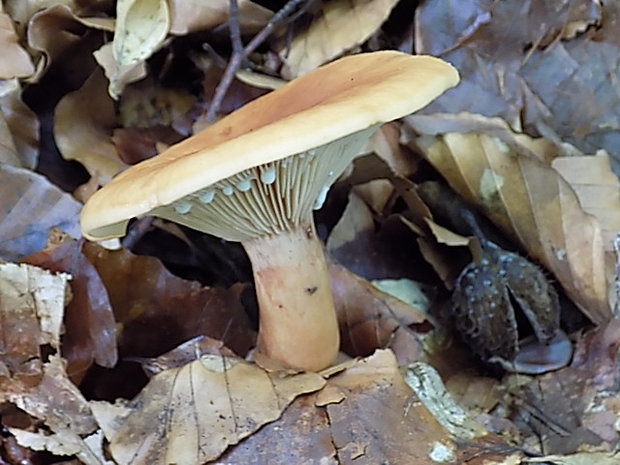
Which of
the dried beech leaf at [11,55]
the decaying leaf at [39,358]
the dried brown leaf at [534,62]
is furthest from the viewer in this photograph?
the dried brown leaf at [534,62]

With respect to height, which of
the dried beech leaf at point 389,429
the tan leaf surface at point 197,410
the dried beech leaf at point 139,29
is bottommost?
the tan leaf surface at point 197,410

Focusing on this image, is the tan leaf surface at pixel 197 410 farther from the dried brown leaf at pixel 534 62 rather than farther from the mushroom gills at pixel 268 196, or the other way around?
the dried brown leaf at pixel 534 62

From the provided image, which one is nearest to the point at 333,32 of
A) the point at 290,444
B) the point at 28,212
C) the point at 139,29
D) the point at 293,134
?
the point at 139,29

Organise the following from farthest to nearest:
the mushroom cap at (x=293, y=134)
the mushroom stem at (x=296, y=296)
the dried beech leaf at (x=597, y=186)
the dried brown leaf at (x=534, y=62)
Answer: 1. the dried brown leaf at (x=534, y=62)
2. the dried beech leaf at (x=597, y=186)
3. the mushroom stem at (x=296, y=296)
4. the mushroom cap at (x=293, y=134)

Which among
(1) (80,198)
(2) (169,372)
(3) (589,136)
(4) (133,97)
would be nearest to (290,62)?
(4) (133,97)

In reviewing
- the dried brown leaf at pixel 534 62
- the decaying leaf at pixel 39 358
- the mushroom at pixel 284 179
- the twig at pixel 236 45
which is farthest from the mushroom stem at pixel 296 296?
the dried brown leaf at pixel 534 62

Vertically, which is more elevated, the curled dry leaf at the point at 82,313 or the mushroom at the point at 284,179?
the mushroom at the point at 284,179

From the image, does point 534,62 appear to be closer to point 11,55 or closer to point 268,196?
point 268,196

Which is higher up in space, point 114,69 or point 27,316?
point 114,69
